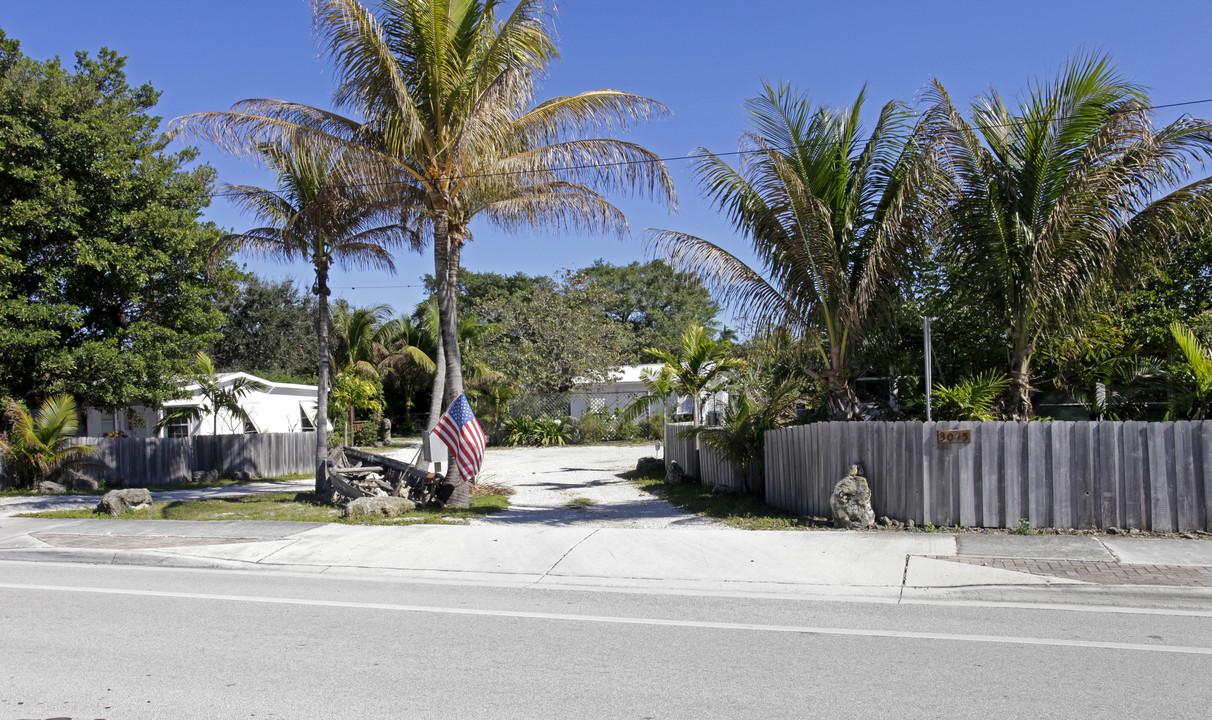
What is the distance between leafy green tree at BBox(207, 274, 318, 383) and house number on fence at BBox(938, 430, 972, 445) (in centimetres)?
3295

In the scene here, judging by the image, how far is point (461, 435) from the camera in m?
12.6

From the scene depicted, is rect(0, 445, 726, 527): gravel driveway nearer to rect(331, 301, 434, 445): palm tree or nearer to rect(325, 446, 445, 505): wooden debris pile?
rect(325, 446, 445, 505): wooden debris pile

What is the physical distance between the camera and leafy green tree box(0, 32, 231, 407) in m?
16.9

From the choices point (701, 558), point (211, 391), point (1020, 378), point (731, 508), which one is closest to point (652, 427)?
point (211, 391)

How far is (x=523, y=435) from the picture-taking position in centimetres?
2927

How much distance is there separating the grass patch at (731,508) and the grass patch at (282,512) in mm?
2969

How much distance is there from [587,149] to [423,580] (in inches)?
273

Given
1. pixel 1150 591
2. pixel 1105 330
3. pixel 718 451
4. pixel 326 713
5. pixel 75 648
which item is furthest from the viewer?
pixel 718 451

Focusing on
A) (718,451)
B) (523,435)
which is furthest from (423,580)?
(523,435)

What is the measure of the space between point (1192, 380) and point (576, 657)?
8.81m

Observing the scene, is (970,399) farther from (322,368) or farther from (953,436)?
(322,368)

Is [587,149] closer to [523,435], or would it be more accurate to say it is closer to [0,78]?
[0,78]

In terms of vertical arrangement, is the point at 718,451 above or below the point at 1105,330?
below

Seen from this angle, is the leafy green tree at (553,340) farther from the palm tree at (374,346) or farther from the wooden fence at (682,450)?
the wooden fence at (682,450)
